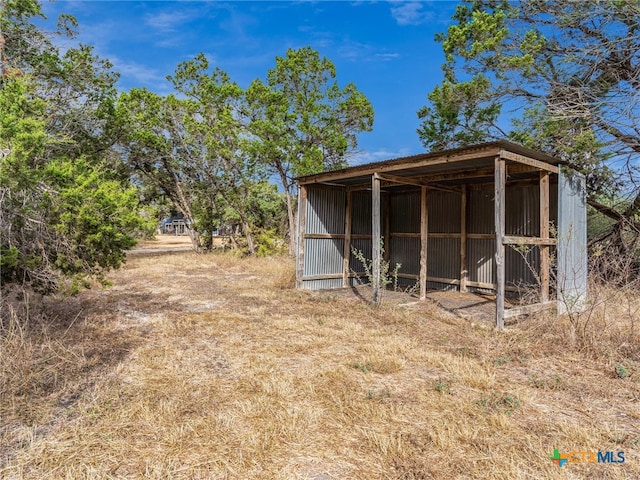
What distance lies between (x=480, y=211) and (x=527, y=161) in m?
3.03

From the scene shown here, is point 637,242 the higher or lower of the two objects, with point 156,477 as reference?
higher

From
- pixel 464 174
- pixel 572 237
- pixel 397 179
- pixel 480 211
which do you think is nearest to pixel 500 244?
pixel 572 237

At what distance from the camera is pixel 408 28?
9.93 metres

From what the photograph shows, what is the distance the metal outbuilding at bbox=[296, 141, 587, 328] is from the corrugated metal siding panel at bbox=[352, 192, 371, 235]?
27mm

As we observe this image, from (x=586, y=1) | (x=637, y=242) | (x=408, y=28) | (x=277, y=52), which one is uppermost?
(x=277, y=52)

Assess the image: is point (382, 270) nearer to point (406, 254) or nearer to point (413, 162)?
point (413, 162)

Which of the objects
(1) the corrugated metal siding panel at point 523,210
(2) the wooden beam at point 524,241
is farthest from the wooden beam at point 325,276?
(2) the wooden beam at point 524,241

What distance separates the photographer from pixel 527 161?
5734 mm

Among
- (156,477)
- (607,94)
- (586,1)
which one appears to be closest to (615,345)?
(156,477)

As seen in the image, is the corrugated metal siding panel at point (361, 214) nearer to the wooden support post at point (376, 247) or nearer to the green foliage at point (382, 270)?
the green foliage at point (382, 270)

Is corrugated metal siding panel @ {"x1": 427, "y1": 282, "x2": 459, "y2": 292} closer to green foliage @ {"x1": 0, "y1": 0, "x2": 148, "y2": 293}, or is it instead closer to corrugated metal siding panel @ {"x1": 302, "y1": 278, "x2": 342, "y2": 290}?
corrugated metal siding panel @ {"x1": 302, "y1": 278, "x2": 342, "y2": 290}

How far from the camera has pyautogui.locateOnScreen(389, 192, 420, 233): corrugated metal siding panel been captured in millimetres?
9846

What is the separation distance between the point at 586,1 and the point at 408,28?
13.1 feet

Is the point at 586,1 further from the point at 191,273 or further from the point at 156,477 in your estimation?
the point at 191,273
